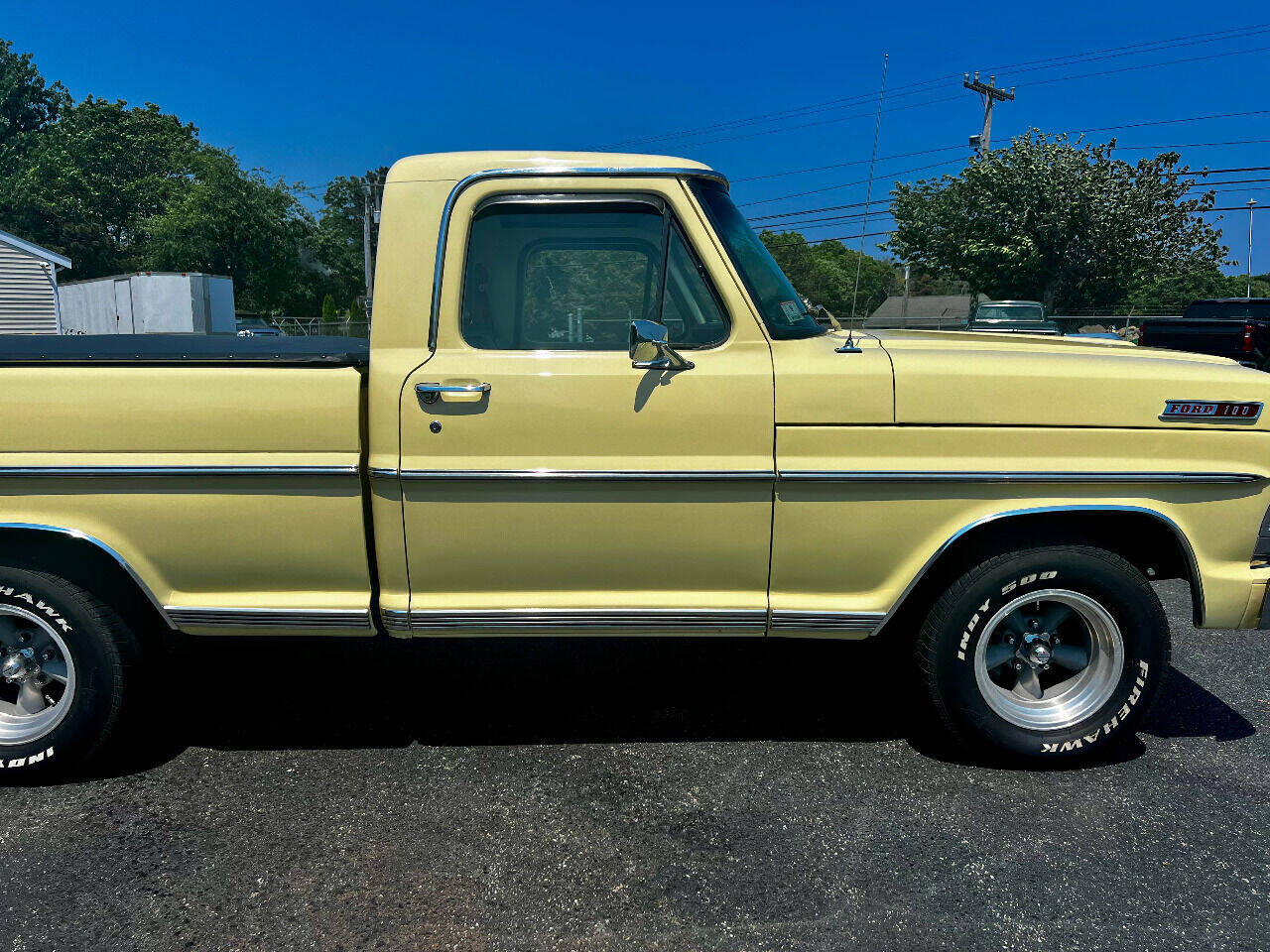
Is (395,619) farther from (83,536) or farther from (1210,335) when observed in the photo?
(1210,335)

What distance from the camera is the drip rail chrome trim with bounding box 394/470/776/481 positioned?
274cm

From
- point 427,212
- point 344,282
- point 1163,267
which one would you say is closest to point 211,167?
point 344,282

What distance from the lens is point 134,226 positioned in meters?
60.0

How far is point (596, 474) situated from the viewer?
2.76 metres

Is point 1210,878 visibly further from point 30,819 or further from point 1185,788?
point 30,819

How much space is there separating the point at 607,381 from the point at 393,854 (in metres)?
1.58

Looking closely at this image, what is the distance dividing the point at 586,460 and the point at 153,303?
1224 inches

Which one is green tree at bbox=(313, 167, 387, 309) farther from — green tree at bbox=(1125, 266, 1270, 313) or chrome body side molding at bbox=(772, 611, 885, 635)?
green tree at bbox=(1125, 266, 1270, 313)

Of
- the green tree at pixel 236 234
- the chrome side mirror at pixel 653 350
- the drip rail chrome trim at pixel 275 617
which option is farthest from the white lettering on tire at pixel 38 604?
the green tree at pixel 236 234

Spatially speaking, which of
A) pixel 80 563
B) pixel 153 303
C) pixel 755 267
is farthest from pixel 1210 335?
pixel 153 303

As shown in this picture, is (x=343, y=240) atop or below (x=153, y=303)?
atop

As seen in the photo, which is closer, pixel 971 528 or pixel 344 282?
pixel 971 528

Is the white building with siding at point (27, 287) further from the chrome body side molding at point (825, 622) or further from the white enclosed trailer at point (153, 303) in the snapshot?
the chrome body side molding at point (825, 622)

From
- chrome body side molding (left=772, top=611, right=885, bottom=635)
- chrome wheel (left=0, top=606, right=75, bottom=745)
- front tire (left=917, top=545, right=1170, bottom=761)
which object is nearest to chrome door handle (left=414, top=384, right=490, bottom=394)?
chrome body side molding (left=772, top=611, right=885, bottom=635)
